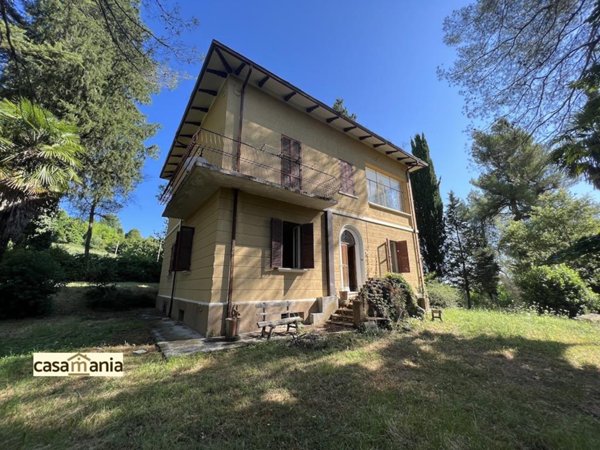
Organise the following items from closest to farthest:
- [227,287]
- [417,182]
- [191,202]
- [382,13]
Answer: [227,287] < [382,13] < [191,202] < [417,182]

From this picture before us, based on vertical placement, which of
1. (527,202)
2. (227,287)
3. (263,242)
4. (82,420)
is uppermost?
(527,202)

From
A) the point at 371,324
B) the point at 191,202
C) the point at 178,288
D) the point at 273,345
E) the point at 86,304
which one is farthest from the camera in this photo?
the point at 86,304

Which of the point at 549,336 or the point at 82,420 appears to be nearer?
the point at 82,420

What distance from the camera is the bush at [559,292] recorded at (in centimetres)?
1265

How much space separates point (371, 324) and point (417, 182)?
57.4 ft

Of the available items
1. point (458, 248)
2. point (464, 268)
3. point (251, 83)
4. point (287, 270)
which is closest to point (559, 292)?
point (464, 268)

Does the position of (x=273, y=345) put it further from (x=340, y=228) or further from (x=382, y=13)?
(x=382, y=13)

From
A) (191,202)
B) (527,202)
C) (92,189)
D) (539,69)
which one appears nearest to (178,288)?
(191,202)

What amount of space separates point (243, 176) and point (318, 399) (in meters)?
5.48

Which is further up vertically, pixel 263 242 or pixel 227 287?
pixel 263 242

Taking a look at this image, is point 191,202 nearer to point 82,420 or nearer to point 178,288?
point 178,288

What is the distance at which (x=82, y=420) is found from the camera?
3.00 meters

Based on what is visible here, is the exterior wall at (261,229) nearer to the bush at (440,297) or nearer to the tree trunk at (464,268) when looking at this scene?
the bush at (440,297)

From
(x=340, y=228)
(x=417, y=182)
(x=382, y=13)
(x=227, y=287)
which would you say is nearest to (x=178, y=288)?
(x=227, y=287)
